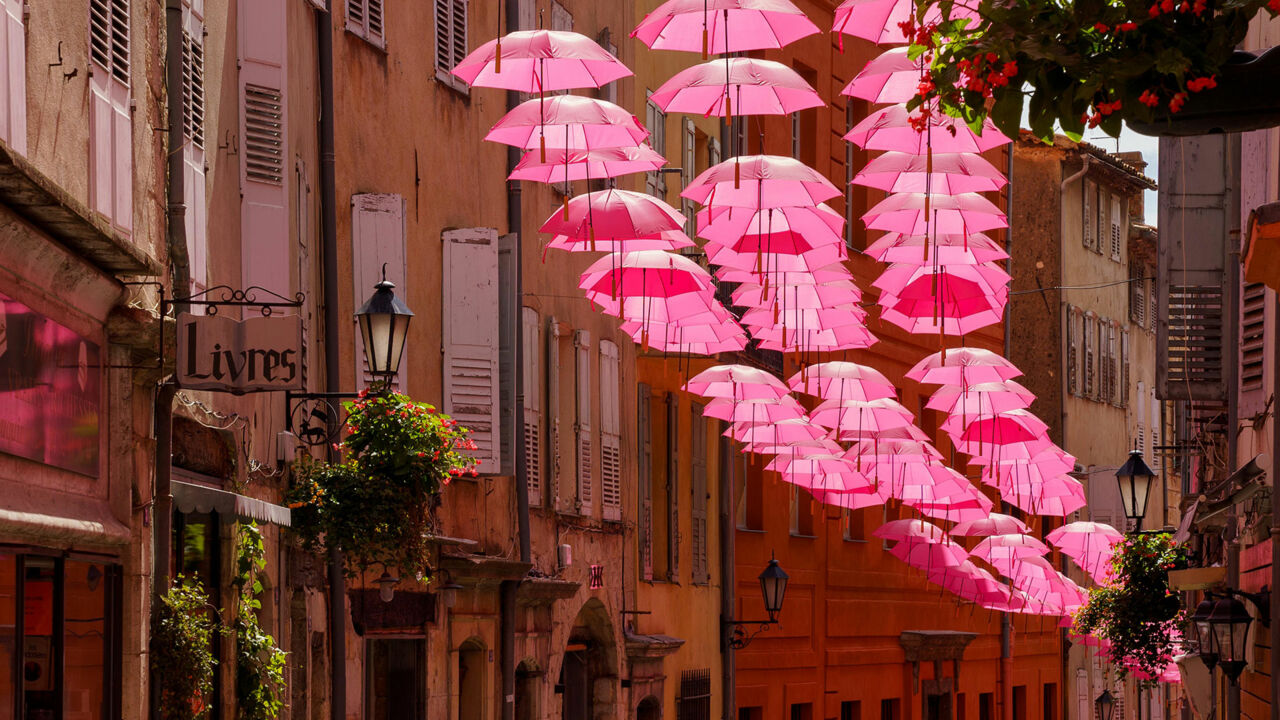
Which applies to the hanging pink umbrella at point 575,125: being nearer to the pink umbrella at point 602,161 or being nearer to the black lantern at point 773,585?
the pink umbrella at point 602,161

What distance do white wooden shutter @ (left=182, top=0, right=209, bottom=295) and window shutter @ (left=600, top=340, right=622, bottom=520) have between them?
1088 centimetres

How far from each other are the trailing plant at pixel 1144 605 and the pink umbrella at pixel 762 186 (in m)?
9.37

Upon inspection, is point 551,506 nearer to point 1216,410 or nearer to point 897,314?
point 897,314

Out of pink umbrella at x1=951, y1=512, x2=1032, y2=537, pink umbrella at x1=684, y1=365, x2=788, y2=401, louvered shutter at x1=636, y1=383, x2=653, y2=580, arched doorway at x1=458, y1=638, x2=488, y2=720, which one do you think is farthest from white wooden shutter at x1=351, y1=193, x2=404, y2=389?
pink umbrella at x1=951, y1=512, x2=1032, y2=537

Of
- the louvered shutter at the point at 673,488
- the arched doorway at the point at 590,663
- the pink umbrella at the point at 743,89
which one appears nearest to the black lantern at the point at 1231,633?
the pink umbrella at the point at 743,89

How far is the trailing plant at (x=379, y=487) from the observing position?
12727mm

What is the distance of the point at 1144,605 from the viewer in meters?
22.0

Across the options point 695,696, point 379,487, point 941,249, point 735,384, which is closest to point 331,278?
point 379,487

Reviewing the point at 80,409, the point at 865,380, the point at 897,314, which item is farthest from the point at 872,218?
the point at 80,409

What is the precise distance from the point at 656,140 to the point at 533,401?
19.1 ft

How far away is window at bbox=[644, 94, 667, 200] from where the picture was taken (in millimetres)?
24359

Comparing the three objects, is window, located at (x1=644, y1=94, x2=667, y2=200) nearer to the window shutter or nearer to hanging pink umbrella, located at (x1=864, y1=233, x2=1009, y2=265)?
the window shutter

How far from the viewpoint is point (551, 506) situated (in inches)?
808

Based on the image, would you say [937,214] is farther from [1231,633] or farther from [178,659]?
[178,659]
